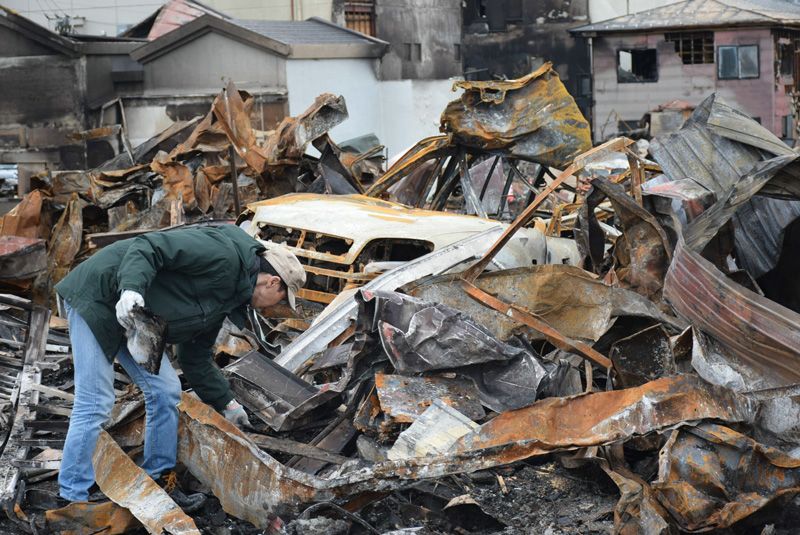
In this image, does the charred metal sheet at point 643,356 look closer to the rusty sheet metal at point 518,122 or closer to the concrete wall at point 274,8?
the rusty sheet metal at point 518,122

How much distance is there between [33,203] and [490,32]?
28963 mm

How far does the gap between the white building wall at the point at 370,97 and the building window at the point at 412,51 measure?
2569mm

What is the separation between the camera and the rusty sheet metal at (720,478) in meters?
4.24

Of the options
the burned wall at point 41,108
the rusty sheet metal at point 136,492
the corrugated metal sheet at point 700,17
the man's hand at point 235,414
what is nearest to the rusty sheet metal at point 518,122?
the man's hand at point 235,414

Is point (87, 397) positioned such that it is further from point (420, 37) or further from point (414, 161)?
point (420, 37)

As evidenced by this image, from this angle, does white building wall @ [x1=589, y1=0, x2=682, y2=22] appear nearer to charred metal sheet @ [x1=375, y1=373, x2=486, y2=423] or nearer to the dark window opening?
the dark window opening

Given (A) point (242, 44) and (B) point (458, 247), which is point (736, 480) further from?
(A) point (242, 44)

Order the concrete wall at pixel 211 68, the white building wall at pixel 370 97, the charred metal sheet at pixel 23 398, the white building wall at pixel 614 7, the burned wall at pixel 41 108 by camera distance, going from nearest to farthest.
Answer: the charred metal sheet at pixel 23 398
the burned wall at pixel 41 108
the concrete wall at pixel 211 68
the white building wall at pixel 370 97
the white building wall at pixel 614 7

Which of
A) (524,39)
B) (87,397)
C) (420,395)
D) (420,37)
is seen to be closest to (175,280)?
(87,397)

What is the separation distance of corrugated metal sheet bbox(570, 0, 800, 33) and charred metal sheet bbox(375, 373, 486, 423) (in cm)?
2691

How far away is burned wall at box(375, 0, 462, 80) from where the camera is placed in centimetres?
3020

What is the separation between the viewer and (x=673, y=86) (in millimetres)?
30781

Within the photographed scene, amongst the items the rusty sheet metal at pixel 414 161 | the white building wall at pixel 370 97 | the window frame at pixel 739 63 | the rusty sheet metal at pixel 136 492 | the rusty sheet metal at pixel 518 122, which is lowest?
the rusty sheet metal at pixel 136 492

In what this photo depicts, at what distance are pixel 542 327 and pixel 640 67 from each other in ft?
93.0
